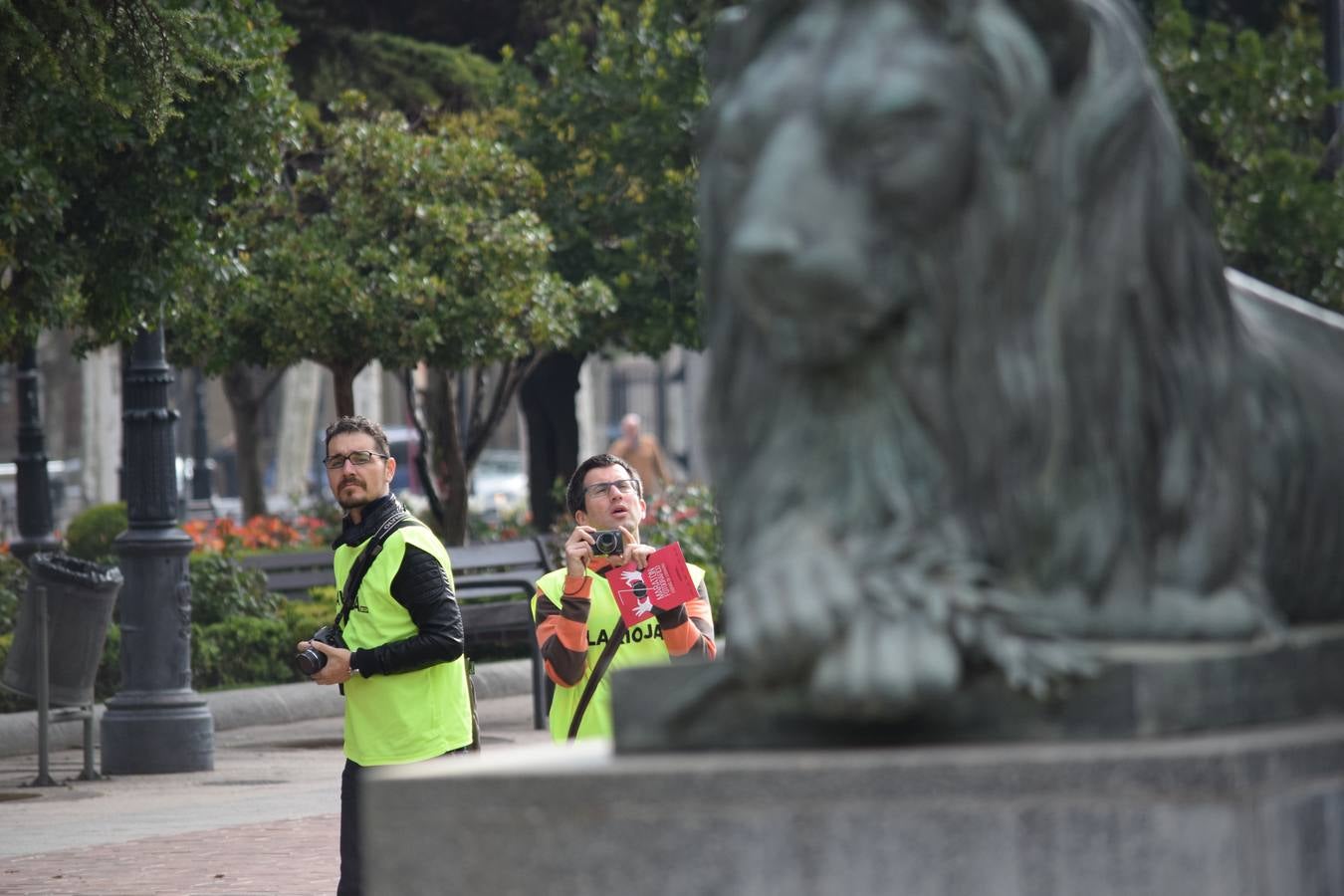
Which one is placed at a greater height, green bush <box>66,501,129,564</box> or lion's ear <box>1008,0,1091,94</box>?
lion's ear <box>1008,0,1091,94</box>

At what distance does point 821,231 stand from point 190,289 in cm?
1184

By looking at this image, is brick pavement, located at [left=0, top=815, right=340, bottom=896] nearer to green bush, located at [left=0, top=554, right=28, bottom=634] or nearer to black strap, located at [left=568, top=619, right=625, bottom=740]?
black strap, located at [left=568, top=619, right=625, bottom=740]

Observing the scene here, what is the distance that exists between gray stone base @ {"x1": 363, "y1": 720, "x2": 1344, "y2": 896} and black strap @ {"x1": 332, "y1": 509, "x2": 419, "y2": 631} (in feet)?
14.4

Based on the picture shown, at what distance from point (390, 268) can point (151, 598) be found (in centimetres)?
629

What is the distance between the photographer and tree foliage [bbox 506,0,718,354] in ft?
76.9

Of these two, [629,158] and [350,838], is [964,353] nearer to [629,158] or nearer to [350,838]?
[350,838]

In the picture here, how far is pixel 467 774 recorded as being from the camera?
3494mm

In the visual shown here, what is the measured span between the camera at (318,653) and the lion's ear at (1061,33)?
4.70 meters

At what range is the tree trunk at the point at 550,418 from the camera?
27.6 meters

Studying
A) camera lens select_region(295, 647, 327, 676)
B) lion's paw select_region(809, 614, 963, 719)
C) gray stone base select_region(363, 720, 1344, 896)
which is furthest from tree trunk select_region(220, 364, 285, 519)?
lion's paw select_region(809, 614, 963, 719)

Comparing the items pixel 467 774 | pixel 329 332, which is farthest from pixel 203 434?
pixel 467 774

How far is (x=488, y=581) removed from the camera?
59.6 ft

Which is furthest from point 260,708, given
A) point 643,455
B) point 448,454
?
point 643,455

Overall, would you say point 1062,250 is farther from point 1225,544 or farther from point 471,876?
point 471,876
